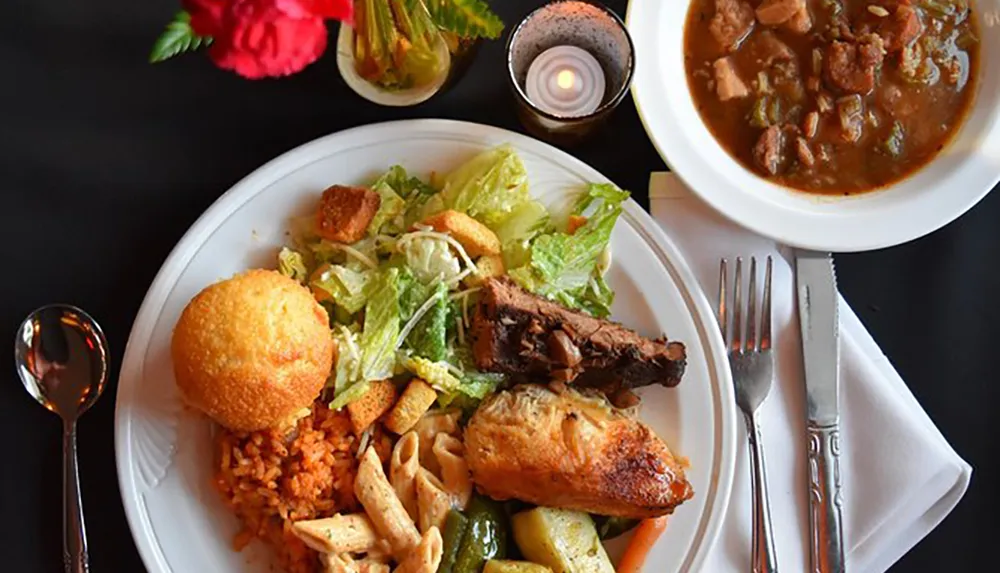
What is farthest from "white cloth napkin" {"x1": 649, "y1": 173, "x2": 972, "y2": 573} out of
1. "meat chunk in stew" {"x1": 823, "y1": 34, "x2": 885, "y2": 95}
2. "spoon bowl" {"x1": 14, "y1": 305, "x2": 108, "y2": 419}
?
"spoon bowl" {"x1": 14, "y1": 305, "x2": 108, "y2": 419}

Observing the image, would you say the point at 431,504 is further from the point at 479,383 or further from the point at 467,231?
the point at 467,231

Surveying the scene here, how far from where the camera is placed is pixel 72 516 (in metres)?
2.40

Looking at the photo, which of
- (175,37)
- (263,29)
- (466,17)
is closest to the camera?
(263,29)

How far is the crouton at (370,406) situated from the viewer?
2283mm

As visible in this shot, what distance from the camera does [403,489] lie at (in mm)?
2260

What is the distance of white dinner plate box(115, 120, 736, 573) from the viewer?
232 cm

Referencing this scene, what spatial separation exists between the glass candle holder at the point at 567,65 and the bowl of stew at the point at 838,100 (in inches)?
3.5

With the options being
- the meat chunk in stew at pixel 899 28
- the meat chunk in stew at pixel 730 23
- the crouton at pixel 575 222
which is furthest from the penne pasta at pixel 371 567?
the meat chunk in stew at pixel 899 28

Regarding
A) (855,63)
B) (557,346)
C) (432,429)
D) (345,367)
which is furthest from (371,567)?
(855,63)

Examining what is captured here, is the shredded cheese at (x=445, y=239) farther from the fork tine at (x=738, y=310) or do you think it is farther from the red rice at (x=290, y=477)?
the fork tine at (x=738, y=310)

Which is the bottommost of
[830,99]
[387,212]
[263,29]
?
[387,212]

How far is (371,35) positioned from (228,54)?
23.4 inches

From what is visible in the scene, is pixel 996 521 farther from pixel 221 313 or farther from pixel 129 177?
pixel 129 177

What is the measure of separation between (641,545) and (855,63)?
1.38 meters
